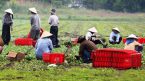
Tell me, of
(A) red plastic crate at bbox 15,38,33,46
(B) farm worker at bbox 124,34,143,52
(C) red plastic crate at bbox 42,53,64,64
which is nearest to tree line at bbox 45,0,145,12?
(A) red plastic crate at bbox 15,38,33,46

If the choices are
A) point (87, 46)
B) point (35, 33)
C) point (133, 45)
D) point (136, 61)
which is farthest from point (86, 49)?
point (35, 33)

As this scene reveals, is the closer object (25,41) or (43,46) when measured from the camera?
(43,46)

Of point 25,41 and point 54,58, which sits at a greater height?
point 54,58

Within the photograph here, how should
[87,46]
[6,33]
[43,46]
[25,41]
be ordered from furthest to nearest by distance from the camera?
[6,33] → [25,41] → [43,46] → [87,46]

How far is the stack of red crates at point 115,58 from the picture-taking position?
46.7 feet

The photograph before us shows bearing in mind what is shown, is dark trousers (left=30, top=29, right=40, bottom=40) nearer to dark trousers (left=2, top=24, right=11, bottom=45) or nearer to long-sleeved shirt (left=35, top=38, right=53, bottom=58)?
dark trousers (left=2, top=24, right=11, bottom=45)

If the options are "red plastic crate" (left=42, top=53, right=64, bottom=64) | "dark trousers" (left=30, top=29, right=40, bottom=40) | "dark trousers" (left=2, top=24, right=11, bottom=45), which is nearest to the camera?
"red plastic crate" (left=42, top=53, right=64, bottom=64)

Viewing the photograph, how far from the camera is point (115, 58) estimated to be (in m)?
14.3

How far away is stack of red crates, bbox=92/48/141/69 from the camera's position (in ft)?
46.7

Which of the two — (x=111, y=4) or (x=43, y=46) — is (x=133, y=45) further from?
(x=111, y=4)

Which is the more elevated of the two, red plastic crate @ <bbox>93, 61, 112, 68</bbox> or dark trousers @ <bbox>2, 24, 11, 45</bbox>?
red plastic crate @ <bbox>93, 61, 112, 68</bbox>

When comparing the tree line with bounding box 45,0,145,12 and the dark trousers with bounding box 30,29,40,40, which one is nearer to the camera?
the dark trousers with bounding box 30,29,40,40

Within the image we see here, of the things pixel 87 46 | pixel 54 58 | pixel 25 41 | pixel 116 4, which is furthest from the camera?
pixel 116 4

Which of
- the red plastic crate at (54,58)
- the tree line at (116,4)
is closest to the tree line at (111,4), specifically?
the tree line at (116,4)
